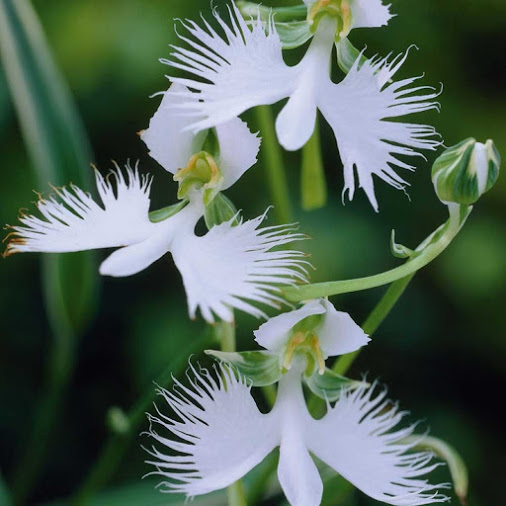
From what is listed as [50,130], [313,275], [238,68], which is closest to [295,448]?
[238,68]

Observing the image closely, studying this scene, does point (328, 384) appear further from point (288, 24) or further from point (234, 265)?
point (288, 24)

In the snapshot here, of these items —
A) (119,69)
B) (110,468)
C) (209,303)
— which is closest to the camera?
(209,303)

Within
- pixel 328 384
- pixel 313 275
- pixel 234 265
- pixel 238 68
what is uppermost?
pixel 238 68

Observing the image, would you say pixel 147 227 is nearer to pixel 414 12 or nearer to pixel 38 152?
pixel 38 152

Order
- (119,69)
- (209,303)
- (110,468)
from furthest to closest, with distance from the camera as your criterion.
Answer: (119,69) < (110,468) < (209,303)

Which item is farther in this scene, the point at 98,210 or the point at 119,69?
the point at 119,69

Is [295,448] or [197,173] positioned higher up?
[197,173]

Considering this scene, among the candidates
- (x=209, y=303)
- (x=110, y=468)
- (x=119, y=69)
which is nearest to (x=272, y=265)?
(x=209, y=303)

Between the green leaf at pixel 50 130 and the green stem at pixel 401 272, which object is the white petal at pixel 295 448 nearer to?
the green stem at pixel 401 272
